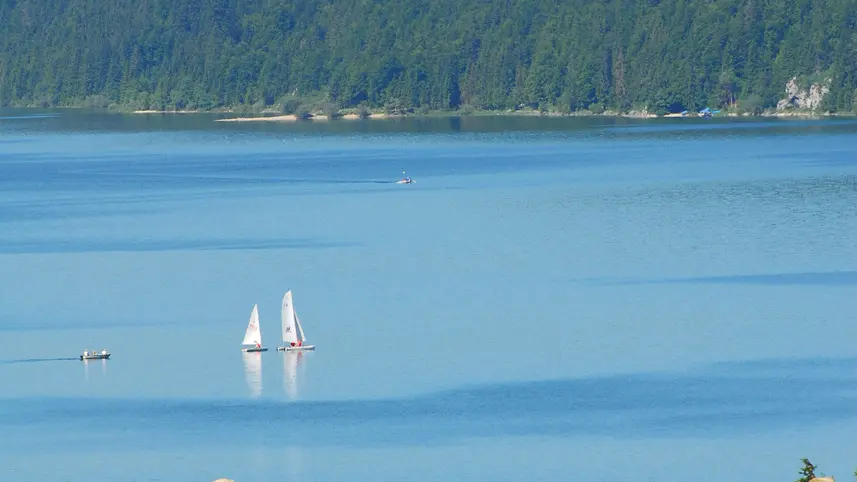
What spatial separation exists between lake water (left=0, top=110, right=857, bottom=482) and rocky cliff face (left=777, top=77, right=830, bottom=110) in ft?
276

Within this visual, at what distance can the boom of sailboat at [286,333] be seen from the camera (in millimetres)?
46969

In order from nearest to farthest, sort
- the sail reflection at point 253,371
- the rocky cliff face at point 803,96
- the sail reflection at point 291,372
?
the sail reflection at point 291,372
the sail reflection at point 253,371
the rocky cliff face at point 803,96

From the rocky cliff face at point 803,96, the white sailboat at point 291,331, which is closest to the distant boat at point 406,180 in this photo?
the white sailboat at point 291,331

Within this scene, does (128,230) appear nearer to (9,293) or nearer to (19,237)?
(19,237)

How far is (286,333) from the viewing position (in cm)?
4759

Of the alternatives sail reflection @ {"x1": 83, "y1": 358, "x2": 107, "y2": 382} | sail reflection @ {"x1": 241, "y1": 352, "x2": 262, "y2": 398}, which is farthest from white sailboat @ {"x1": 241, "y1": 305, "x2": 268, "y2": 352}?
sail reflection @ {"x1": 83, "y1": 358, "x2": 107, "y2": 382}

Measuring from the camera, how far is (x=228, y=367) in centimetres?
4484

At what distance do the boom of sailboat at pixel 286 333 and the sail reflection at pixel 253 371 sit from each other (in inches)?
19.0

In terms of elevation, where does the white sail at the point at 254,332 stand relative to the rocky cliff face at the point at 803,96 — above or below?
below

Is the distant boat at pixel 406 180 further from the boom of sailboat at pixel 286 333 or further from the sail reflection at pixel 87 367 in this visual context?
the sail reflection at pixel 87 367

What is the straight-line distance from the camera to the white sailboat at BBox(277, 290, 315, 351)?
47031 mm

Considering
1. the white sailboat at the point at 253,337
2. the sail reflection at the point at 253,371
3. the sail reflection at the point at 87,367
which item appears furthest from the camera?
the white sailboat at the point at 253,337

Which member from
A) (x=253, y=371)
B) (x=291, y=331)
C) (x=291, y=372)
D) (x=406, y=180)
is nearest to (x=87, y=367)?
(x=253, y=371)

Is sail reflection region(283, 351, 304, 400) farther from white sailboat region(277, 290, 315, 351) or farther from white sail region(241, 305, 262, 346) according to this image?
white sail region(241, 305, 262, 346)
